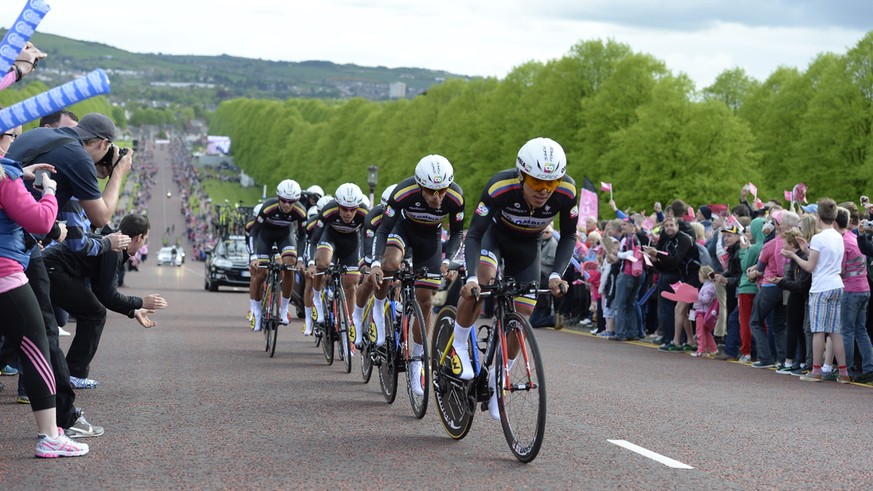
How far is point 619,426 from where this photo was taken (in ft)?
33.7

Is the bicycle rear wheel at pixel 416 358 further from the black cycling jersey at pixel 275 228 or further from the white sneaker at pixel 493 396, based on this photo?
the black cycling jersey at pixel 275 228

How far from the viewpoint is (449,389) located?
31.2 ft

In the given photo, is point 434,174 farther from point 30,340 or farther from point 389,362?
point 30,340

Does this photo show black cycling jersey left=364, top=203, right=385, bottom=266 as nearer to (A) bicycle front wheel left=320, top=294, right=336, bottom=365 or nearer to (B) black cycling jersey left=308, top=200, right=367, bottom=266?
(A) bicycle front wheel left=320, top=294, right=336, bottom=365

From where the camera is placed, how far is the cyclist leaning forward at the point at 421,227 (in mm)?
11406

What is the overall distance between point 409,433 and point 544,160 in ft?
7.94

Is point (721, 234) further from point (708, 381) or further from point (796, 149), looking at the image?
point (796, 149)

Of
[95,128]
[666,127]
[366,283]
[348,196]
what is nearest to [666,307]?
[348,196]

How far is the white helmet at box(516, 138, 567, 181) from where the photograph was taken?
8.73 m

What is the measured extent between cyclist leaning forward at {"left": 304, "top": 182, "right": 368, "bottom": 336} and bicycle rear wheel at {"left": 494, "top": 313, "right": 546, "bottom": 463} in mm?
7371

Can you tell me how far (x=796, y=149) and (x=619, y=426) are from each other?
51.5 metres

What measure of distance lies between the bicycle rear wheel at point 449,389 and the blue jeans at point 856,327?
6844 millimetres

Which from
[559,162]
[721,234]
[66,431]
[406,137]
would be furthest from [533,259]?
[406,137]

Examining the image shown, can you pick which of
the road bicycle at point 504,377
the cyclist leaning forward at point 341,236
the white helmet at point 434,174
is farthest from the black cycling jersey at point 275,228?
the road bicycle at point 504,377
